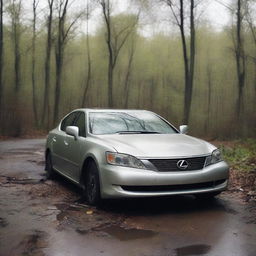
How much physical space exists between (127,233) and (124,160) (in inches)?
47.1

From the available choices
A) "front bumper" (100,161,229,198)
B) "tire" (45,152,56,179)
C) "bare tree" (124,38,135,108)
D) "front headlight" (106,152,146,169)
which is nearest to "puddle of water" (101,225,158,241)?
"front bumper" (100,161,229,198)

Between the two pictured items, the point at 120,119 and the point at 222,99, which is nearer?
the point at 120,119

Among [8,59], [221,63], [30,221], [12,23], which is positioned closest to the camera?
[30,221]

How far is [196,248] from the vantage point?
4.34m

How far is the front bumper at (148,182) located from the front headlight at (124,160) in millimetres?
70

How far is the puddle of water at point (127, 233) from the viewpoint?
15.5ft

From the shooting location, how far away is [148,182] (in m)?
5.57

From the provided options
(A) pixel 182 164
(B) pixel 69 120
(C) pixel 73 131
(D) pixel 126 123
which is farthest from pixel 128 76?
(A) pixel 182 164

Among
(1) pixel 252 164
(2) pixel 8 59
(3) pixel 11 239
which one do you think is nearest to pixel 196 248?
(3) pixel 11 239

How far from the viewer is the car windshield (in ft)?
22.9

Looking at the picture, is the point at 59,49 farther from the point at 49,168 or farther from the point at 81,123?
the point at 81,123

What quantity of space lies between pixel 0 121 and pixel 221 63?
3000 centimetres

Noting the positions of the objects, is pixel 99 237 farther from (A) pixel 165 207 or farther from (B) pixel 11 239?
(A) pixel 165 207

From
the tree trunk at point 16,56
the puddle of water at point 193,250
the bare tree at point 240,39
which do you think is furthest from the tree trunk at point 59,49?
the puddle of water at point 193,250
